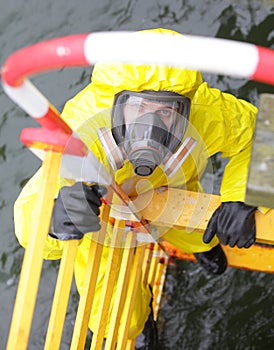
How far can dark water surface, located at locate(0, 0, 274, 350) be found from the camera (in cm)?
389

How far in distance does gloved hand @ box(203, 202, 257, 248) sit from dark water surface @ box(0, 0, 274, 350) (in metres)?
1.42

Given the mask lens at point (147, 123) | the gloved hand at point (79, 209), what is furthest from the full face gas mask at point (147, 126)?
the gloved hand at point (79, 209)

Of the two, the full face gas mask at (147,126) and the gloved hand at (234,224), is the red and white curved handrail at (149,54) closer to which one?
the full face gas mask at (147,126)

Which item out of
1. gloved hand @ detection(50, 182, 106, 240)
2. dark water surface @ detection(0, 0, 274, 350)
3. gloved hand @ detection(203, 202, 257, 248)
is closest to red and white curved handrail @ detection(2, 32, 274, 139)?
gloved hand @ detection(50, 182, 106, 240)

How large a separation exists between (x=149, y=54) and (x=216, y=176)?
2.81 metres

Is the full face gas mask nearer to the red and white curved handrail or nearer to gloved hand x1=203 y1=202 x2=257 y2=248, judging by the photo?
gloved hand x1=203 y1=202 x2=257 y2=248

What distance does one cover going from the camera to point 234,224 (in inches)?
100

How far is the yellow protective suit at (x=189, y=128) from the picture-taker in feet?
7.42

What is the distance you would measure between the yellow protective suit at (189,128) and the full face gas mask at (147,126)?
0.13ft

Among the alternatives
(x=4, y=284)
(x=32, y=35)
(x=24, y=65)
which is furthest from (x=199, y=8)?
(x=24, y=65)

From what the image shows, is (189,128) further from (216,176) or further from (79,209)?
(216,176)

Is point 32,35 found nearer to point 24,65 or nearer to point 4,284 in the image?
point 4,284

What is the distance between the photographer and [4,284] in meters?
3.96

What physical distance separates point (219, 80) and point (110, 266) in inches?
82.8
